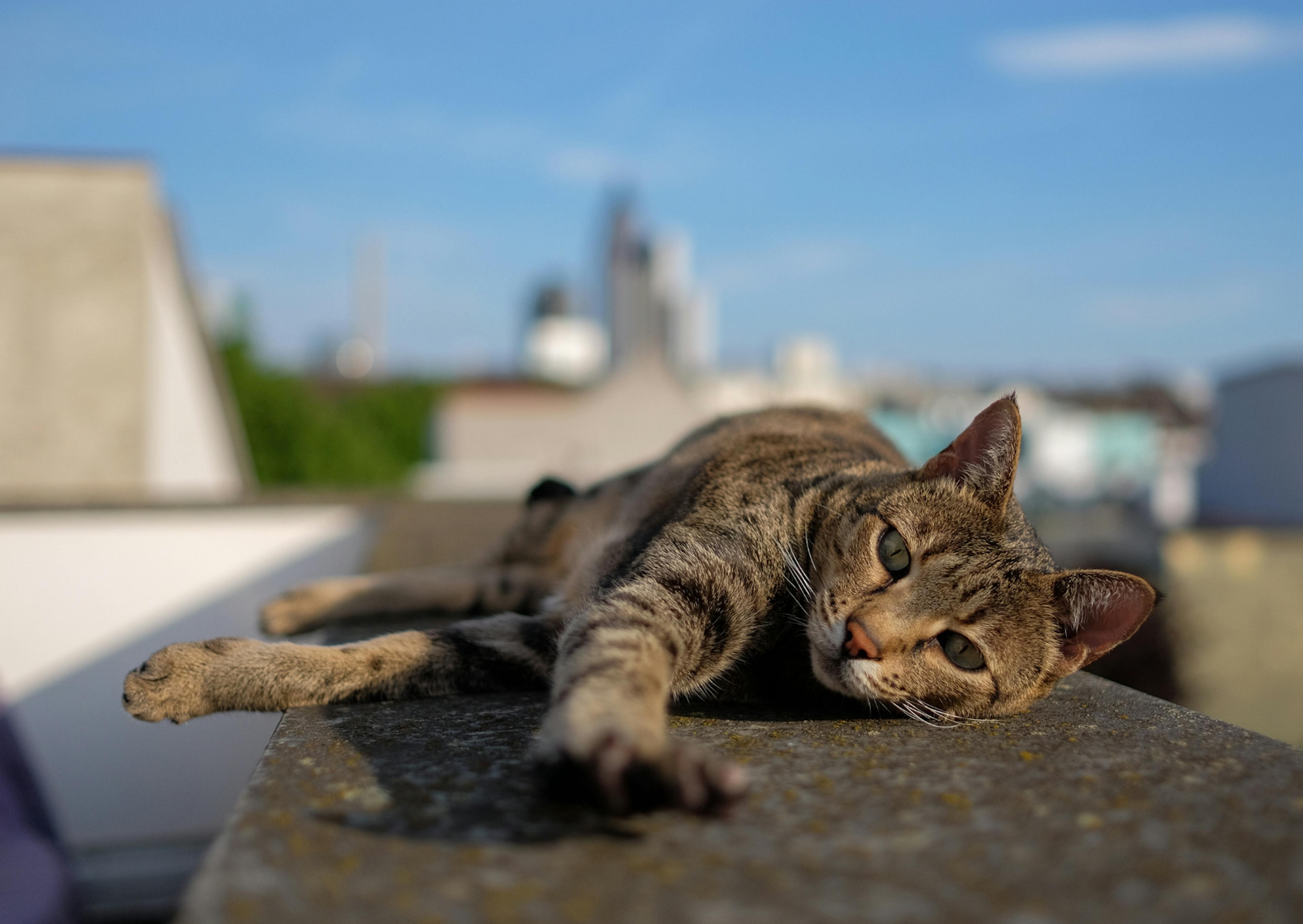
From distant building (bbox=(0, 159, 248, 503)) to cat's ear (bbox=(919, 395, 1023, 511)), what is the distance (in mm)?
6783

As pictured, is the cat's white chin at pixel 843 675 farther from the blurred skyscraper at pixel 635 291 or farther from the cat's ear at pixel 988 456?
the blurred skyscraper at pixel 635 291

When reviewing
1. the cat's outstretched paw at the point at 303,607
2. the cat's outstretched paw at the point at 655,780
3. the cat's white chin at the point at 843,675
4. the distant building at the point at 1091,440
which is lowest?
the distant building at the point at 1091,440

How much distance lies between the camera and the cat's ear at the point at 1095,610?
163cm

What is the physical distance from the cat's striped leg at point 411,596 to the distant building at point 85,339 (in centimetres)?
539

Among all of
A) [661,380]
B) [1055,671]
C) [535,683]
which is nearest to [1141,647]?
[661,380]

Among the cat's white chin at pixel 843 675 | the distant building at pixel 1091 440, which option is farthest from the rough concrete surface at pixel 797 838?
the distant building at pixel 1091 440

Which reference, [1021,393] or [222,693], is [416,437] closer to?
[1021,393]

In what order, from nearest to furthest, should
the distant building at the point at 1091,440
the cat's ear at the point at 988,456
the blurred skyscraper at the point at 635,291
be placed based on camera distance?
the cat's ear at the point at 988,456 < the distant building at the point at 1091,440 < the blurred skyscraper at the point at 635,291

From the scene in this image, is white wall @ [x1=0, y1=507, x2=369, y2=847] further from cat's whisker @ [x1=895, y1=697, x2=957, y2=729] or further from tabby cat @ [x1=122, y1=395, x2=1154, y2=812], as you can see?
cat's whisker @ [x1=895, y1=697, x2=957, y2=729]

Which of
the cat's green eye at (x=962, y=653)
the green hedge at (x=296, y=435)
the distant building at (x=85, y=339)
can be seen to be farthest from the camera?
the green hedge at (x=296, y=435)

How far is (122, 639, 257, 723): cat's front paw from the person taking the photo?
5.06 ft

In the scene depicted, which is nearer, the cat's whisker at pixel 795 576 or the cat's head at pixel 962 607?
the cat's head at pixel 962 607

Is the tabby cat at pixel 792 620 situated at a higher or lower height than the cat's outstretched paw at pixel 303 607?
higher

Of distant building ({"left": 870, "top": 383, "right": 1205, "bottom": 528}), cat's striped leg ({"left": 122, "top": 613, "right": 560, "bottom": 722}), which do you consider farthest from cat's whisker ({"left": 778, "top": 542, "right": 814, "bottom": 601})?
distant building ({"left": 870, "top": 383, "right": 1205, "bottom": 528})
